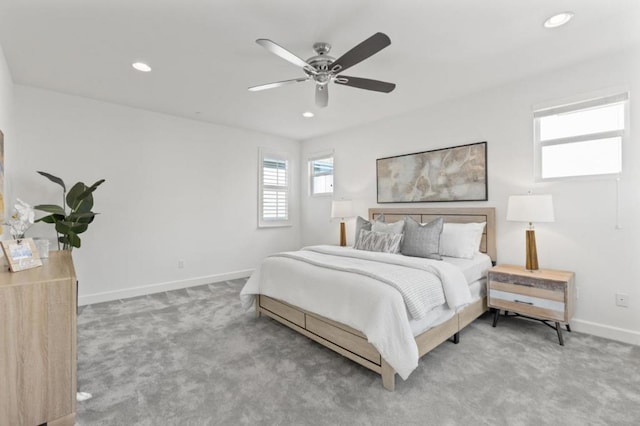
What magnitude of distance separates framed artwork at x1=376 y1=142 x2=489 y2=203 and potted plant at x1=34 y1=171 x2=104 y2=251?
3781mm

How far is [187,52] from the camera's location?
2719mm

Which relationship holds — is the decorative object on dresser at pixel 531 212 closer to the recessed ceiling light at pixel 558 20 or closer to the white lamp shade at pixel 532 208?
the white lamp shade at pixel 532 208

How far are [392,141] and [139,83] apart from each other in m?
3.41

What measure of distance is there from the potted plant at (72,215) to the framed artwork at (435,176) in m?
3.78

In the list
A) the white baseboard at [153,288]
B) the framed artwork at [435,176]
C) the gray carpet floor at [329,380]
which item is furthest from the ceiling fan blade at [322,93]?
the white baseboard at [153,288]

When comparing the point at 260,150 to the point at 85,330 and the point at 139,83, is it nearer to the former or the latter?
Answer: the point at 139,83

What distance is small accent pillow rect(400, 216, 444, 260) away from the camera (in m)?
3.30

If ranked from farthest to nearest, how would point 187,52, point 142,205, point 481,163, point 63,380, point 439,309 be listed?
point 142,205
point 481,163
point 187,52
point 439,309
point 63,380

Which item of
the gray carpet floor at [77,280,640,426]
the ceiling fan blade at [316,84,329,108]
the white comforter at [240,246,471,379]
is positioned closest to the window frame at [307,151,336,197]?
the white comforter at [240,246,471,379]

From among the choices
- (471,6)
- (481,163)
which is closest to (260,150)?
(481,163)

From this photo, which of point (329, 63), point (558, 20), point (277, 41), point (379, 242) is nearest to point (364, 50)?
point (329, 63)

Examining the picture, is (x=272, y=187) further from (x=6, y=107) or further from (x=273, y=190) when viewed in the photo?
(x=6, y=107)

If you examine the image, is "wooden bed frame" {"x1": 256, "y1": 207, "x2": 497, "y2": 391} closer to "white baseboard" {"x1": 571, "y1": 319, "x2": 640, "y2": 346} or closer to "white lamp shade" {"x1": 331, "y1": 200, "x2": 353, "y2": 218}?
"white baseboard" {"x1": 571, "y1": 319, "x2": 640, "y2": 346}

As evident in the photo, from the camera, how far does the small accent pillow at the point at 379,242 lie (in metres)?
3.52
